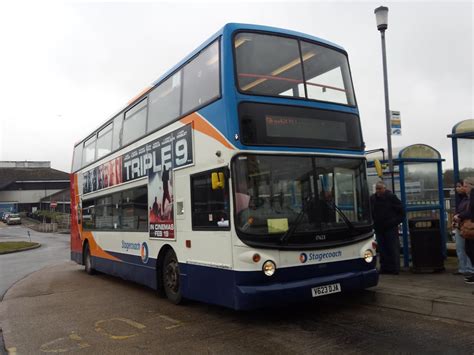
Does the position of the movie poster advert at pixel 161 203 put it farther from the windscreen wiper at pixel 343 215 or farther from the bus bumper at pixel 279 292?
the windscreen wiper at pixel 343 215

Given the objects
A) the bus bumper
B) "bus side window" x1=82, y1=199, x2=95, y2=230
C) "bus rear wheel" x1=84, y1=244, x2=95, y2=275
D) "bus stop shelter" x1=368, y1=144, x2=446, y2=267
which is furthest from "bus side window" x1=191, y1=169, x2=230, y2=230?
"bus rear wheel" x1=84, y1=244, x2=95, y2=275

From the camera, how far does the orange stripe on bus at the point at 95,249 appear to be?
12.0 meters

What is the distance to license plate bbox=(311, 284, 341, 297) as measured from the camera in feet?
20.7

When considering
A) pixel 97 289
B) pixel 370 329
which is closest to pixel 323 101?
pixel 370 329

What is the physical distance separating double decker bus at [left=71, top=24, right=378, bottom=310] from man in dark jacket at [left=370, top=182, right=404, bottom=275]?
6.28 ft

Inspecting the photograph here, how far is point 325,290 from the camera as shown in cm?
640

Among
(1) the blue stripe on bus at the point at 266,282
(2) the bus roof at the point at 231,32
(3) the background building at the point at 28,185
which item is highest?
(3) the background building at the point at 28,185

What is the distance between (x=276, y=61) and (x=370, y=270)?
3.49 m

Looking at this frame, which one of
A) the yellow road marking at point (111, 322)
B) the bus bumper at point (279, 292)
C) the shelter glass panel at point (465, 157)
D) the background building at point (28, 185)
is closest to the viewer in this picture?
the bus bumper at point (279, 292)

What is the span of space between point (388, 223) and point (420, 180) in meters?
1.95

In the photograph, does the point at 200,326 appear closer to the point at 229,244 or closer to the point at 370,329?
the point at 229,244

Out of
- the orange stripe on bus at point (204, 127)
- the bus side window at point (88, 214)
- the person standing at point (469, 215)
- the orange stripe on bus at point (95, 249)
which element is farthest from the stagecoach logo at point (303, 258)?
the bus side window at point (88, 214)

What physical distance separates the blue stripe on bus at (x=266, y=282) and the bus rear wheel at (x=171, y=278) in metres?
0.43

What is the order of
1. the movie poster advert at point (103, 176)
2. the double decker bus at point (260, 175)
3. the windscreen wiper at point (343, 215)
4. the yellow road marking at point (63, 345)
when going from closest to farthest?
the yellow road marking at point (63, 345), the double decker bus at point (260, 175), the windscreen wiper at point (343, 215), the movie poster advert at point (103, 176)
